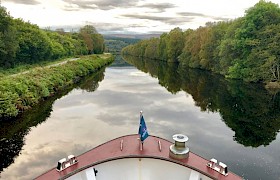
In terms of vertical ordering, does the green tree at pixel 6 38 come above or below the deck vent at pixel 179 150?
above

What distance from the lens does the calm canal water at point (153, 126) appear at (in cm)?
1305

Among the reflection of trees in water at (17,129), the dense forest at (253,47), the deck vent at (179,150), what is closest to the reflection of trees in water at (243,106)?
the dense forest at (253,47)

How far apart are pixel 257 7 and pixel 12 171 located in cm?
3798

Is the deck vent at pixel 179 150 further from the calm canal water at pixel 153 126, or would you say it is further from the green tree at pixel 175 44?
the green tree at pixel 175 44

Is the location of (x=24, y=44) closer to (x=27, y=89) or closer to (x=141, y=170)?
(x=27, y=89)

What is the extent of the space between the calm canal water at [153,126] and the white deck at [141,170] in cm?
572

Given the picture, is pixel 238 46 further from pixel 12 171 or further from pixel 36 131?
pixel 12 171

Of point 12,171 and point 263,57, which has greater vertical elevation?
point 263,57

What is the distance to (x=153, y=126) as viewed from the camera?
18203 millimetres

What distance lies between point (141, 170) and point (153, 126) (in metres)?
11.1

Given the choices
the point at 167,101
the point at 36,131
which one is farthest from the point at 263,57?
the point at 36,131

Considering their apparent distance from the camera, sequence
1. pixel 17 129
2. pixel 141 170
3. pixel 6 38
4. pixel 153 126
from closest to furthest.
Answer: pixel 141 170 → pixel 17 129 → pixel 153 126 → pixel 6 38

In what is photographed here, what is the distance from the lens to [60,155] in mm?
13383

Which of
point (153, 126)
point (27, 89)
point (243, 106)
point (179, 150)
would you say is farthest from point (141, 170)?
point (243, 106)
